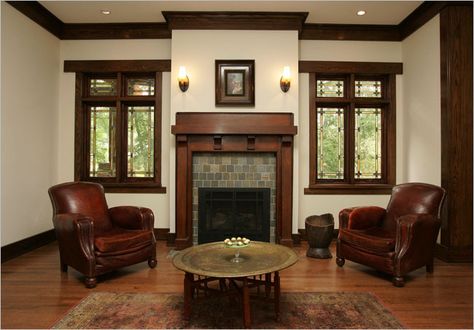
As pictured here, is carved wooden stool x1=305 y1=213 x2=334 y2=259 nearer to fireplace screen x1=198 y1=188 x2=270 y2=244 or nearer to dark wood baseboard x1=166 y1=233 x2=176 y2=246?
fireplace screen x1=198 y1=188 x2=270 y2=244

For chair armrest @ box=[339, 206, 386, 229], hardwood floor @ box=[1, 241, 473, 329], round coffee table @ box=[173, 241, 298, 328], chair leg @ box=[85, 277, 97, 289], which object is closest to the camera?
round coffee table @ box=[173, 241, 298, 328]

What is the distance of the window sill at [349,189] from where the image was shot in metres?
4.55

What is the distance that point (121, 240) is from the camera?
9.83 feet

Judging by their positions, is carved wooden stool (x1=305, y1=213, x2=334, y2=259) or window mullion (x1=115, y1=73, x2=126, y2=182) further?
window mullion (x1=115, y1=73, x2=126, y2=182)

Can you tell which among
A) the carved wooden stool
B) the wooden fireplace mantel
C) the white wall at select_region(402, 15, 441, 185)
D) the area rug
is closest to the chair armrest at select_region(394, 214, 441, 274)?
the area rug

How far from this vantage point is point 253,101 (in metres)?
4.21

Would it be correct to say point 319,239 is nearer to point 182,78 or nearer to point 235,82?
point 235,82

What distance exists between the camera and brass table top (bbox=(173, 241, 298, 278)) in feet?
7.06

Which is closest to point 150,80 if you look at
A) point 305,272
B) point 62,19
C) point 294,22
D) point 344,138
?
point 62,19

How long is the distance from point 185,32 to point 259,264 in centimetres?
327

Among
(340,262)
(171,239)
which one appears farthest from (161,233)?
(340,262)

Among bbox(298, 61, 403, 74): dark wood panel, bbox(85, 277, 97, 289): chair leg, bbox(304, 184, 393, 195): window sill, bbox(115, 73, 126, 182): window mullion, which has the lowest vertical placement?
bbox(85, 277, 97, 289): chair leg

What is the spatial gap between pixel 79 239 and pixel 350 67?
4.10m

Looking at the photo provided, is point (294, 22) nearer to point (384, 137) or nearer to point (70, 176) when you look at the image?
point (384, 137)
